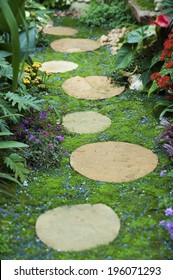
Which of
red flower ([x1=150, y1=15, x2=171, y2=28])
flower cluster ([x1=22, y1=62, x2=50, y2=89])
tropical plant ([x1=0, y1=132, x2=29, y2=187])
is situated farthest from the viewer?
red flower ([x1=150, y1=15, x2=171, y2=28])

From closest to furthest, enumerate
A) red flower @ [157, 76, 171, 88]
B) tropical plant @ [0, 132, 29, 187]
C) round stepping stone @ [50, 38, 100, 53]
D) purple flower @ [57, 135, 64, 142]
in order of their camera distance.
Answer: tropical plant @ [0, 132, 29, 187] < purple flower @ [57, 135, 64, 142] < red flower @ [157, 76, 171, 88] < round stepping stone @ [50, 38, 100, 53]

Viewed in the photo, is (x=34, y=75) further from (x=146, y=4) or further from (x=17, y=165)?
(x=146, y=4)

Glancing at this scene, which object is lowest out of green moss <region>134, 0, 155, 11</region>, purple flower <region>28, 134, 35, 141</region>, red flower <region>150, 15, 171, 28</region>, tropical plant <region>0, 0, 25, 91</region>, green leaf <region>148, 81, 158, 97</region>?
purple flower <region>28, 134, 35, 141</region>

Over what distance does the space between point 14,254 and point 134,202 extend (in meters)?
0.81

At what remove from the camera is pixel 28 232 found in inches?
102

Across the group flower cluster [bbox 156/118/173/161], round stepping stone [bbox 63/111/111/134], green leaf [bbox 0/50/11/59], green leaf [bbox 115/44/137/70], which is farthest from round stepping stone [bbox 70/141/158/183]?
green leaf [bbox 115/44/137/70]

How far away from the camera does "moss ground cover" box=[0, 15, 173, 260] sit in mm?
2459

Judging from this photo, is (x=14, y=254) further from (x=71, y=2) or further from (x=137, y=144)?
Answer: (x=71, y=2)

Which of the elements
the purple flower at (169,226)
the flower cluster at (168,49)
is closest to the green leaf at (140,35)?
the flower cluster at (168,49)

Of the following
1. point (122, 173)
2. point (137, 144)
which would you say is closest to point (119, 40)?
point (137, 144)

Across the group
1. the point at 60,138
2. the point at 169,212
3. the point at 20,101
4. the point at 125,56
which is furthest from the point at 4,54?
the point at 169,212

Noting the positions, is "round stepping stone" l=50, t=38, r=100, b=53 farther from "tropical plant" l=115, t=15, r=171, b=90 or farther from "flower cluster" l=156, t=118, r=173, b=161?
"flower cluster" l=156, t=118, r=173, b=161

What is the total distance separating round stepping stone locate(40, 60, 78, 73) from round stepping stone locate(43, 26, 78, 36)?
1051 mm

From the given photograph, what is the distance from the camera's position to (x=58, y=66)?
197 inches
